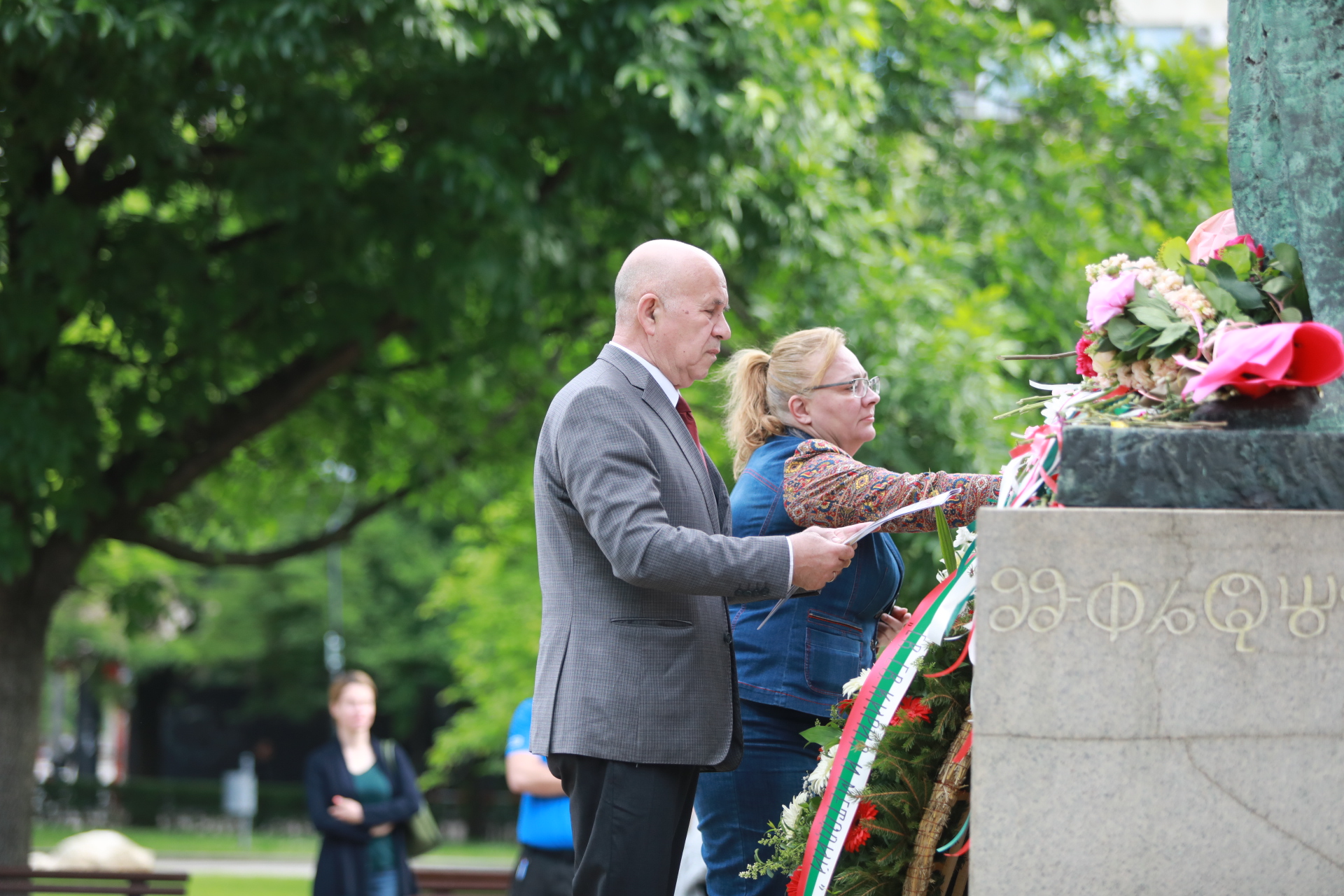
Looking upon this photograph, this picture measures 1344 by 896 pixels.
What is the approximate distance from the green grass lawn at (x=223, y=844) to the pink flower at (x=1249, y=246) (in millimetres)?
22510

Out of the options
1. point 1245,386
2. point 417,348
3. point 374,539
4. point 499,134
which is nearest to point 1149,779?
point 1245,386

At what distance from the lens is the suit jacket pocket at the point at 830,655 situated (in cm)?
356

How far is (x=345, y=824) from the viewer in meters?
6.86

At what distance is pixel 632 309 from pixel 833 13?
5.16 meters

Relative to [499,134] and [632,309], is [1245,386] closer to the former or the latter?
[632,309]

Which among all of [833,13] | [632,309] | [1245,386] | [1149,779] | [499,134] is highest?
[833,13]

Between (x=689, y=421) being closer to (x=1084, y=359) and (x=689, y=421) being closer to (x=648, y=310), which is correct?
(x=648, y=310)

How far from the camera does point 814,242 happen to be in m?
8.62

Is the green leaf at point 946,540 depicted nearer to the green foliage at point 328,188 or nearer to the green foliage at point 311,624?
the green foliage at point 328,188

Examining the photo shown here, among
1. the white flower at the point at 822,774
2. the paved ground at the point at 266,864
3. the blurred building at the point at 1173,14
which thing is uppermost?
the blurred building at the point at 1173,14

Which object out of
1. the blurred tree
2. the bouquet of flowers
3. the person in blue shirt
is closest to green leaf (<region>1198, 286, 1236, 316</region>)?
the bouquet of flowers

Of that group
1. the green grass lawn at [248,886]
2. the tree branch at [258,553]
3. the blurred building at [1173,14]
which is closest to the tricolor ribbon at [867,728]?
the tree branch at [258,553]

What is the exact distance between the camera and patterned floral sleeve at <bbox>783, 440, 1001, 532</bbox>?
3363mm

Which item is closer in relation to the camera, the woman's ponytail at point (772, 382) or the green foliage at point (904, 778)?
the green foliage at point (904, 778)
